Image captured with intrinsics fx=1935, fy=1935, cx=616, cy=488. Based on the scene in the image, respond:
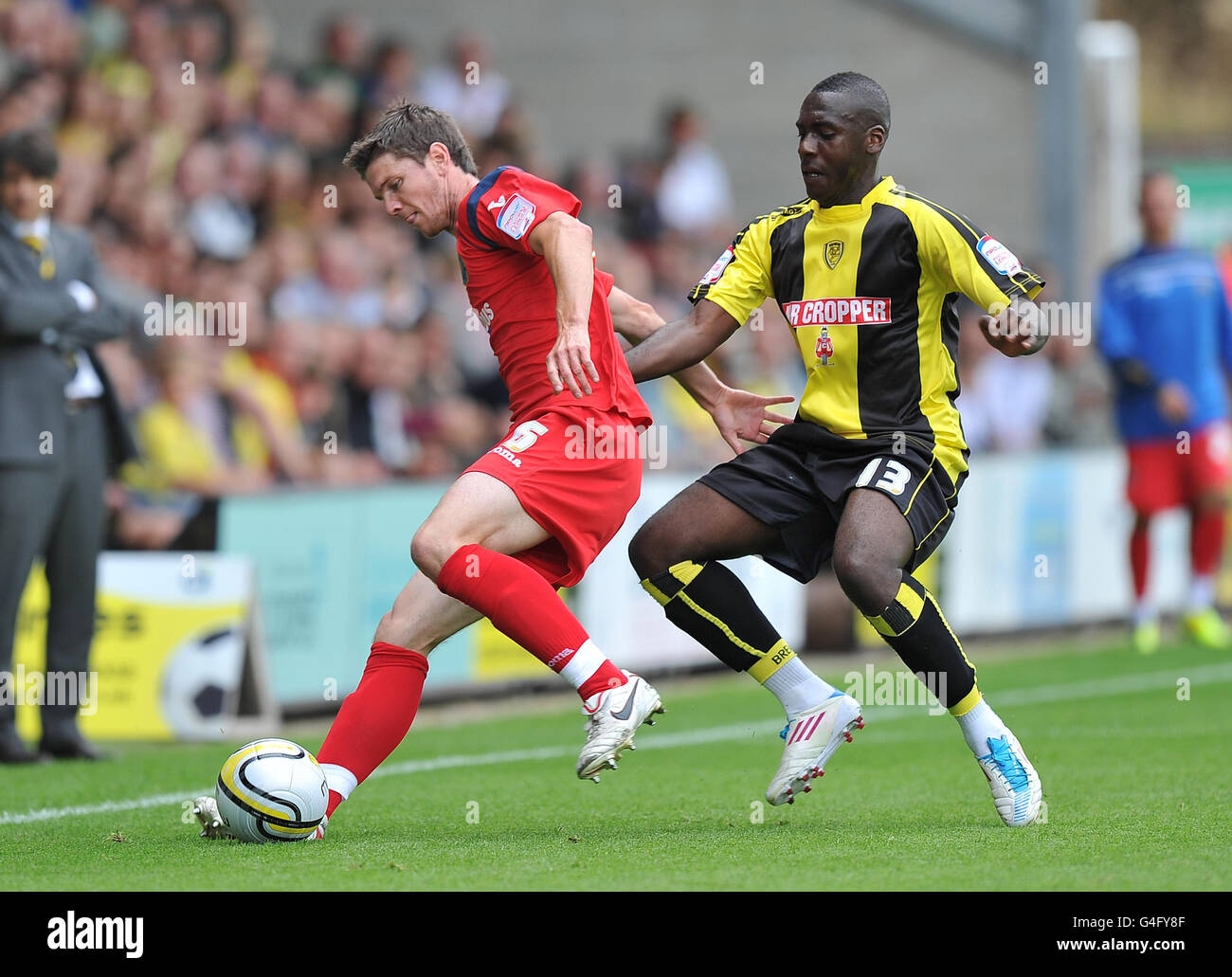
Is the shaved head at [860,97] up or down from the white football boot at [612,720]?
up

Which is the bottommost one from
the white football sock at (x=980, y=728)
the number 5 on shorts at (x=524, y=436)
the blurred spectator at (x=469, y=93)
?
the white football sock at (x=980, y=728)

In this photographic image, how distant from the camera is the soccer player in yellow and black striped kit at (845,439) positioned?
18.3ft

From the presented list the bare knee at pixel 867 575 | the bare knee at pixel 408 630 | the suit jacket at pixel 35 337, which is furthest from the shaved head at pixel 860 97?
the suit jacket at pixel 35 337

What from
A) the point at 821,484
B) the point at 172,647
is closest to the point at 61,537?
the point at 172,647

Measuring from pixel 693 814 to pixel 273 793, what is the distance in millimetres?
1423

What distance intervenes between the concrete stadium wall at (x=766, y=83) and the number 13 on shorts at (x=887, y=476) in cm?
1253

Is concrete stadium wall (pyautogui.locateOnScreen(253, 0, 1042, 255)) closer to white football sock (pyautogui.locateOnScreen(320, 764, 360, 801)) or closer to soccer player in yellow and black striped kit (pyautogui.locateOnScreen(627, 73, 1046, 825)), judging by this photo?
soccer player in yellow and black striped kit (pyautogui.locateOnScreen(627, 73, 1046, 825))

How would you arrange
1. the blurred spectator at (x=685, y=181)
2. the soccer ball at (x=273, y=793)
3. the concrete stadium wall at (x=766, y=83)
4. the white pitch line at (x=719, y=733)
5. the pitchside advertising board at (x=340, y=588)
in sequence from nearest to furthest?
the soccer ball at (x=273, y=793) → the white pitch line at (x=719, y=733) → the pitchside advertising board at (x=340, y=588) → the blurred spectator at (x=685, y=181) → the concrete stadium wall at (x=766, y=83)

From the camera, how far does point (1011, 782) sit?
18.2 ft

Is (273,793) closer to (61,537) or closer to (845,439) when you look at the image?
(845,439)

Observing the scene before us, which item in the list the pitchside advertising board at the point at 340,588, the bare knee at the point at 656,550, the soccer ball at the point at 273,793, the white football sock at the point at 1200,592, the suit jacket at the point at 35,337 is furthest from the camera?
the white football sock at the point at 1200,592

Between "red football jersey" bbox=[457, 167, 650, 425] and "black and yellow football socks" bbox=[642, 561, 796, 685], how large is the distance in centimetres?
49

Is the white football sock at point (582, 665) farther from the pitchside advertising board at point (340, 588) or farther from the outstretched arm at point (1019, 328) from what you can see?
the pitchside advertising board at point (340, 588)
